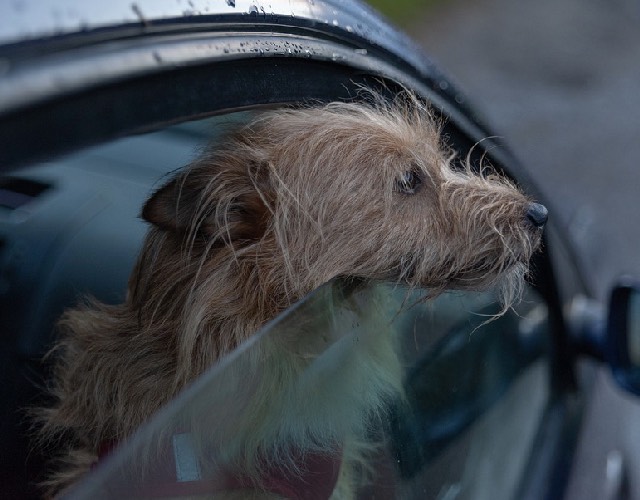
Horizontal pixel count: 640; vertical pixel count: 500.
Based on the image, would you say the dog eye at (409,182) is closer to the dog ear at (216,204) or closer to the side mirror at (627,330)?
the dog ear at (216,204)

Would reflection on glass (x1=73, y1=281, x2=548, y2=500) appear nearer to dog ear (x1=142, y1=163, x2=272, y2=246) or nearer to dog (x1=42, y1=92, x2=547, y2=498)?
dog (x1=42, y1=92, x2=547, y2=498)

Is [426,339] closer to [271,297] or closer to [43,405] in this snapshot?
[271,297]

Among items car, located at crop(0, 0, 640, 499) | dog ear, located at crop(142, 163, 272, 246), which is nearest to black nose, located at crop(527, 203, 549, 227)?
car, located at crop(0, 0, 640, 499)

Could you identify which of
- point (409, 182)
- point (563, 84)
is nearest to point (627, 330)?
point (409, 182)

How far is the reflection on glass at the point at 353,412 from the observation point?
4.50 feet

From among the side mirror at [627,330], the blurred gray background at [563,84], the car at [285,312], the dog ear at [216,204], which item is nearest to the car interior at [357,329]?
the car at [285,312]

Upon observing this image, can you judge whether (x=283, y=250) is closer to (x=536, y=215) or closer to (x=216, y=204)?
(x=216, y=204)

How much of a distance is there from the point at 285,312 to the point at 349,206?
30.6 inches

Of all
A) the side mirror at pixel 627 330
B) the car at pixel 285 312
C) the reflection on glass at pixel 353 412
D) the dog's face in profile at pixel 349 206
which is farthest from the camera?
the side mirror at pixel 627 330

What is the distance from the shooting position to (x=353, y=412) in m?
1.77

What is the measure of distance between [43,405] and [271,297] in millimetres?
858

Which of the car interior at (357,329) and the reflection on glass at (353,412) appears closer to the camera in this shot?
the reflection on glass at (353,412)

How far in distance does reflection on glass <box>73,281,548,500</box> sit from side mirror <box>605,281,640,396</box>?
0.31m

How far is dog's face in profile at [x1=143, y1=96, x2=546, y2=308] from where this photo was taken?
7.01 ft
